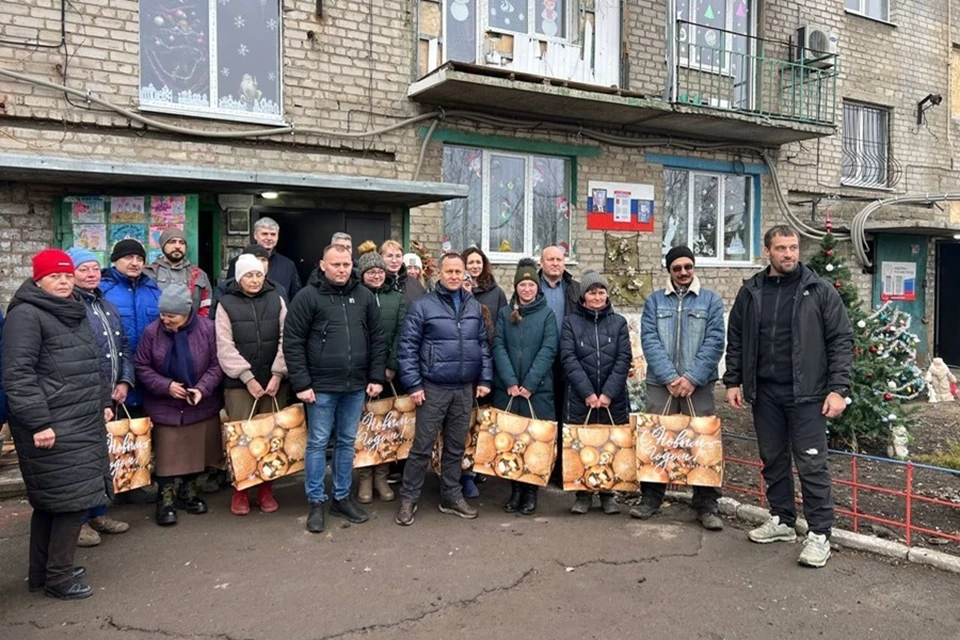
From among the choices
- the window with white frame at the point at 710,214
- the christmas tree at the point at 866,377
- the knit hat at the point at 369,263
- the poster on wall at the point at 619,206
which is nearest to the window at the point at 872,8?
the window with white frame at the point at 710,214

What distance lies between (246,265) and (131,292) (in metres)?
0.94

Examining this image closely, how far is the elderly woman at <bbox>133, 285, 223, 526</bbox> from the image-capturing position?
4762mm

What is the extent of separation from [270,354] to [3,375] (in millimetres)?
1699

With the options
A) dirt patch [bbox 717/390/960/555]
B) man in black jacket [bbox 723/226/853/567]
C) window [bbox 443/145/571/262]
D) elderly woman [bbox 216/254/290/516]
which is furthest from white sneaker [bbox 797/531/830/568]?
window [bbox 443/145/571/262]

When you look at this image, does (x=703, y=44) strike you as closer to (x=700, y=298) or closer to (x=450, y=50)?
(x=450, y=50)

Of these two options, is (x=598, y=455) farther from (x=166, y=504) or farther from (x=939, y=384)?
(x=939, y=384)

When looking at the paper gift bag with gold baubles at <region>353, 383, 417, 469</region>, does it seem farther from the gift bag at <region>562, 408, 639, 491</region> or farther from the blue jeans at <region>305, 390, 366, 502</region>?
the gift bag at <region>562, 408, 639, 491</region>

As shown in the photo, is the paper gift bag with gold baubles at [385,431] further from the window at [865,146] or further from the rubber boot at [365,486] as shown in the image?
the window at [865,146]

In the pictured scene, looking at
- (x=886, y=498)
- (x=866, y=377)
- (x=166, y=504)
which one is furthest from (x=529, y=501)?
(x=866, y=377)

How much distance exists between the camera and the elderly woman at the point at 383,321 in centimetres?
507

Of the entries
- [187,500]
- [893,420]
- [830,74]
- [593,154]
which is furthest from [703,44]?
[187,500]

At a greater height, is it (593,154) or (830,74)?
(830,74)

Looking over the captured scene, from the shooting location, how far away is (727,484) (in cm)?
566

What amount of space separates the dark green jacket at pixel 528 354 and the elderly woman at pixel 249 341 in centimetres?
152
